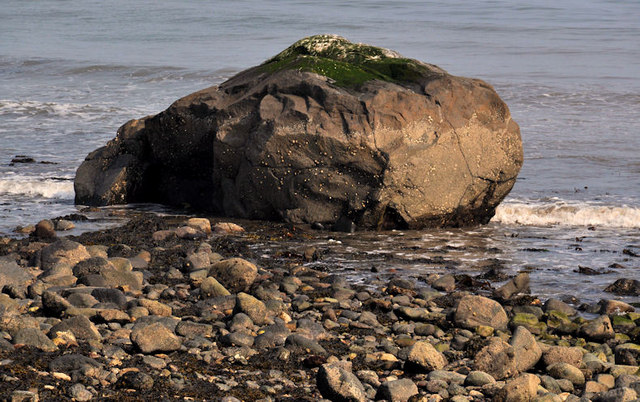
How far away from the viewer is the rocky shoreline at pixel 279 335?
5547 mm

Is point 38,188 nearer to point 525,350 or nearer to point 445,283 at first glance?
point 445,283

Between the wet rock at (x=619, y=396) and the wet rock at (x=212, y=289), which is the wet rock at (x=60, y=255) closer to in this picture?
the wet rock at (x=212, y=289)

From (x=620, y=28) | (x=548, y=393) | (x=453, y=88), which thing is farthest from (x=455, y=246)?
(x=620, y=28)

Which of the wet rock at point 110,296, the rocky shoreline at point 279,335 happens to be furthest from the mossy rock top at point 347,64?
the wet rock at point 110,296

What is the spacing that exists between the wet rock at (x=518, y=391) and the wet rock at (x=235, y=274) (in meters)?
3.18

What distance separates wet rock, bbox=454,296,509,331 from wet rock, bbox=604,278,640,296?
1911 mm

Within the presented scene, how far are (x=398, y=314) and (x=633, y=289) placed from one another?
2762mm

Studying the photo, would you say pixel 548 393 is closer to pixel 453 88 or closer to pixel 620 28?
pixel 453 88

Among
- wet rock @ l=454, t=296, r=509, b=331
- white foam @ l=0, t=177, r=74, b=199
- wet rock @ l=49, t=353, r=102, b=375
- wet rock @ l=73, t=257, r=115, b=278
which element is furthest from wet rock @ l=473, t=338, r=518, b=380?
white foam @ l=0, t=177, r=74, b=199

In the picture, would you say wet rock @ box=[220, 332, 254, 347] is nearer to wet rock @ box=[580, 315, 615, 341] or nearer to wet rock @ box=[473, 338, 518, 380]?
wet rock @ box=[473, 338, 518, 380]

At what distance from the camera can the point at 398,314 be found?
296 inches

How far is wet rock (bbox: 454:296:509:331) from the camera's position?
23.6 feet

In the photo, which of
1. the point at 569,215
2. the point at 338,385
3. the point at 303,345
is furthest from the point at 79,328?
the point at 569,215

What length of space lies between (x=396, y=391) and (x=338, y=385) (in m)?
0.41
